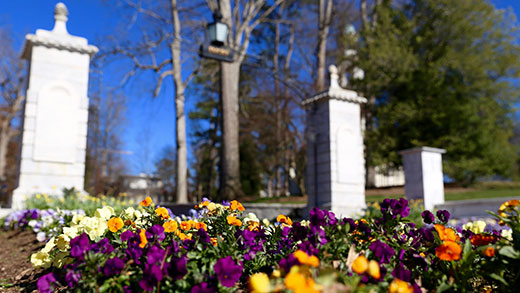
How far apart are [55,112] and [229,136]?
20.4ft

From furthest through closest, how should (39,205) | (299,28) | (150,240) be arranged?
(299,28) < (39,205) < (150,240)

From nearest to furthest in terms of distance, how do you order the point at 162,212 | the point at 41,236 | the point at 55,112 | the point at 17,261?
the point at 162,212
the point at 17,261
the point at 41,236
the point at 55,112

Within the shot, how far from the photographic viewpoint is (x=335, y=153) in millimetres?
8641

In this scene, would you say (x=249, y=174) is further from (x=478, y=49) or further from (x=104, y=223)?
(x=104, y=223)

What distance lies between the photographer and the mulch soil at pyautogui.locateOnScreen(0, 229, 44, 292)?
3.24 meters

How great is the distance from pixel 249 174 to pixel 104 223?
68.6 ft

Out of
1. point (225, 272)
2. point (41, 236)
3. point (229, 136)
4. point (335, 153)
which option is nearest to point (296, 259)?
point (225, 272)

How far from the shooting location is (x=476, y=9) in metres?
18.6

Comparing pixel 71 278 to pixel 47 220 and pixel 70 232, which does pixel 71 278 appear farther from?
pixel 47 220

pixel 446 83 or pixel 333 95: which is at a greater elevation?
pixel 446 83

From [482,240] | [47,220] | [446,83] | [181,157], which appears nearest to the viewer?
[482,240]

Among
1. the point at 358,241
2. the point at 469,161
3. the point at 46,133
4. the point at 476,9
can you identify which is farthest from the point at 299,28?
the point at 358,241

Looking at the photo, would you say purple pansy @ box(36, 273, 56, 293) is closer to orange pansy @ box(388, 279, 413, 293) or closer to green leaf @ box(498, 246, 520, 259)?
orange pansy @ box(388, 279, 413, 293)

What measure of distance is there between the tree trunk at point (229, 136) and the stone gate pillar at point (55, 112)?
209 inches
